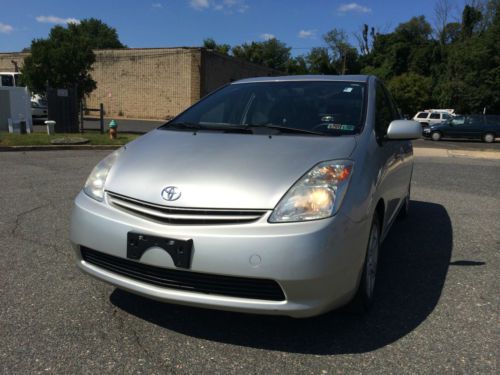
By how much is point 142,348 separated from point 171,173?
98 cm

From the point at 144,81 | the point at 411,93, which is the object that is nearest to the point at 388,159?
the point at 144,81

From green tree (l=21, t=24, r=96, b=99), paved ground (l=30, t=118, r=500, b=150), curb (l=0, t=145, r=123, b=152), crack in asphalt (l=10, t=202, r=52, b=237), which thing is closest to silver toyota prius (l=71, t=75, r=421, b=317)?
crack in asphalt (l=10, t=202, r=52, b=237)

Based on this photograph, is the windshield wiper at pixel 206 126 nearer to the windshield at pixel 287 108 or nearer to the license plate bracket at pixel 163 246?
the windshield at pixel 287 108

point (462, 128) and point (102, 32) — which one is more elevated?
point (102, 32)

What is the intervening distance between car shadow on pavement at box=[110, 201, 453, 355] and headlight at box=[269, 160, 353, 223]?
0.78 m

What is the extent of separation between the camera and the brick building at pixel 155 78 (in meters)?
33.8

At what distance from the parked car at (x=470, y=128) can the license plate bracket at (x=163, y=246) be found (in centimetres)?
2577

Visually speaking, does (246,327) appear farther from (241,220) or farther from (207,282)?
(241,220)

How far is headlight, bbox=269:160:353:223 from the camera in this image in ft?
7.85

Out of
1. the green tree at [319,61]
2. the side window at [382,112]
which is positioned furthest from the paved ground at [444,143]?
the green tree at [319,61]

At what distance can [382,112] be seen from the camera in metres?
3.88

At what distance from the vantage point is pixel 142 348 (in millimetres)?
2564

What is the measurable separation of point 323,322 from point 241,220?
0.97 metres

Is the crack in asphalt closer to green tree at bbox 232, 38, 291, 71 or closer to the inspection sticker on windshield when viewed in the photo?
the inspection sticker on windshield
